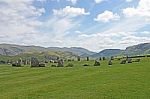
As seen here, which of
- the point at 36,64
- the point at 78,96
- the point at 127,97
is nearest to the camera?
the point at 127,97

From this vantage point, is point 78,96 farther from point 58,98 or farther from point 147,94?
point 147,94

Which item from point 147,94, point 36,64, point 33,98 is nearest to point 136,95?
point 147,94

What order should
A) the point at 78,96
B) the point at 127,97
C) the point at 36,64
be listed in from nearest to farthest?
1. the point at 127,97
2. the point at 78,96
3. the point at 36,64

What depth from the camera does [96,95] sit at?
119ft

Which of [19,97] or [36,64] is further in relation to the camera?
[36,64]

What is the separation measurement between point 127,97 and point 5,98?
16.4 m

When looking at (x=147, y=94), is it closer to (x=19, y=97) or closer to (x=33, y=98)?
(x=33, y=98)

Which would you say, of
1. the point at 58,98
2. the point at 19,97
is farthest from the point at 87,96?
the point at 19,97

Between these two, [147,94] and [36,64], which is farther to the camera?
[36,64]

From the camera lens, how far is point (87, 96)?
35.8 m

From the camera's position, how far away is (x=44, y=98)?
118 feet

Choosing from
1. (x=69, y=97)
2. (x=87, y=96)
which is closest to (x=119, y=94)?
(x=87, y=96)

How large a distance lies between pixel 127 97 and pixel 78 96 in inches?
251

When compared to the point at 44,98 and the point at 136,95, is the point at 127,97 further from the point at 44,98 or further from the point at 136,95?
the point at 44,98
